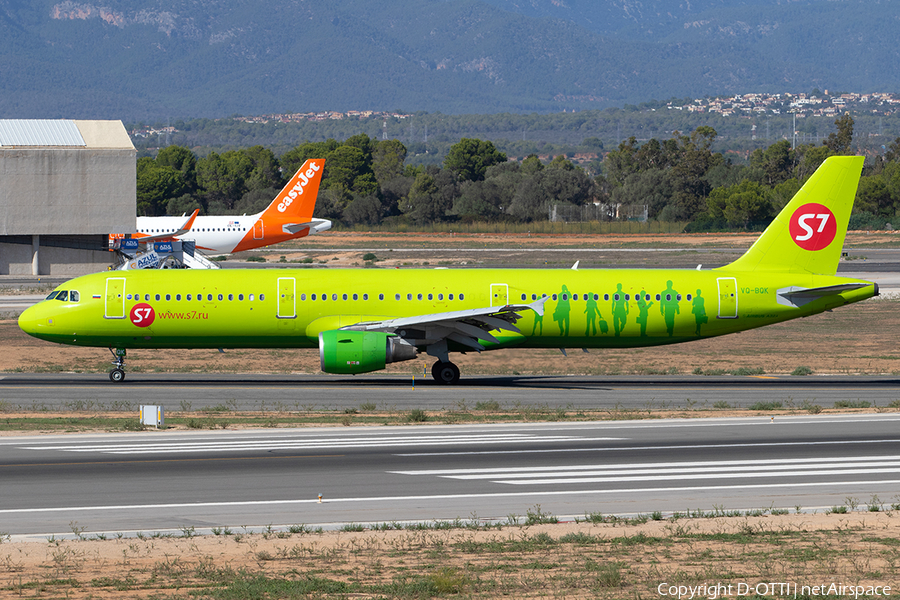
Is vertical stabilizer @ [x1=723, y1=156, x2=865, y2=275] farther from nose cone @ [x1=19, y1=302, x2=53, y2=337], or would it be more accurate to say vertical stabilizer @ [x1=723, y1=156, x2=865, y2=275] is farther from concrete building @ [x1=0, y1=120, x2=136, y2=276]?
concrete building @ [x1=0, y1=120, x2=136, y2=276]

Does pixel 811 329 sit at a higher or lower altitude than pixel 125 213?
lower

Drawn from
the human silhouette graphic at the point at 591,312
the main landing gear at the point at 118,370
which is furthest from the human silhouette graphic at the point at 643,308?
the main landing gear at the point at 118,370

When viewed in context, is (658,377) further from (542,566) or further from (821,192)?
(542,566)

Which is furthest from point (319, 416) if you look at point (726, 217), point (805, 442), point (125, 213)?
point (726, 217)

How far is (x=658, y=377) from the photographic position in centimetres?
4344

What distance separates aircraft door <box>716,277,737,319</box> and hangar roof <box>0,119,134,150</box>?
6142cm

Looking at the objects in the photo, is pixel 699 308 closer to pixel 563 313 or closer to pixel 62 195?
pixel 563 313

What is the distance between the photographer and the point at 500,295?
39938mm

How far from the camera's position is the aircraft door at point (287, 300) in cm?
3894

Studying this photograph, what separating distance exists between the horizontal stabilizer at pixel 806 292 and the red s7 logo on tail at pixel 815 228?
203 cm

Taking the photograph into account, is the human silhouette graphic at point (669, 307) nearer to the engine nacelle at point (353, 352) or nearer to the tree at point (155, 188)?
the engine nacelle at point (353, 352)

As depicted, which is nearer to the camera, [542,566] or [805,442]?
[542,566]

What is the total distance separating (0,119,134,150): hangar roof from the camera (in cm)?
8881

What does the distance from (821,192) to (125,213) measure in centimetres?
6461
